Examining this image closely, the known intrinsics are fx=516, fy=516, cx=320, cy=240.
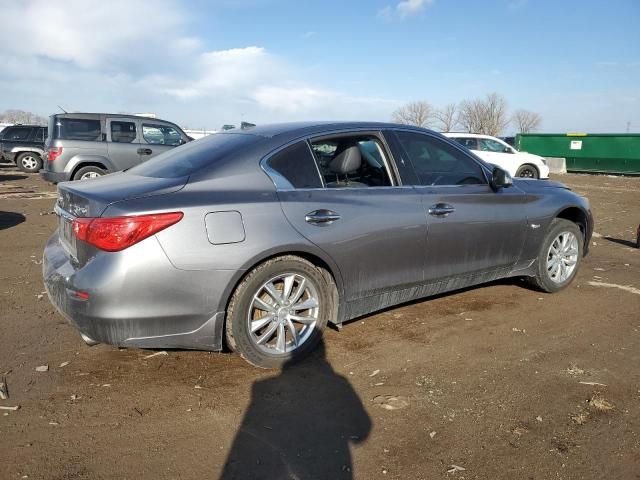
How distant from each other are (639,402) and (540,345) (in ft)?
2.81

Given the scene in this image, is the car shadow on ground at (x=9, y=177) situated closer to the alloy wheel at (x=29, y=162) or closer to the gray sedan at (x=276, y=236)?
the alloy wheel at (x=29, y=162)

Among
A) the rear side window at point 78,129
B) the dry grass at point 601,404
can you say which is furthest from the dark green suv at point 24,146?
the dry grass at point 601,404

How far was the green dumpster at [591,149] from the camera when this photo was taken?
22.1 metres

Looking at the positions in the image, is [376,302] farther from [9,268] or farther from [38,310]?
[9,268]

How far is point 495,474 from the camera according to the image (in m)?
2.38

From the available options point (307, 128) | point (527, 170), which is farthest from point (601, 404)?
point (527, 170)

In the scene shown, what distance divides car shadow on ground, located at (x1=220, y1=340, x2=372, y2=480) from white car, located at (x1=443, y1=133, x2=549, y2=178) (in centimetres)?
1501

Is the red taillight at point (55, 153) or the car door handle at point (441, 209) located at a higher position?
the red taillight at point (55, 153)

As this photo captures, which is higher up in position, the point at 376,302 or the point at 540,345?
the point at 376,302

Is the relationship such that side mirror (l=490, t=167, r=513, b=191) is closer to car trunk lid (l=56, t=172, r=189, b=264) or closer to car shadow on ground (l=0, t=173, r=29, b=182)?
car trunk lid (l=56, t=172, r=189, b=264)

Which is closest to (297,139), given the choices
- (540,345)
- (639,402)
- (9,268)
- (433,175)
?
(433,175)

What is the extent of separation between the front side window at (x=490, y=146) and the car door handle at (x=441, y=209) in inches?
552

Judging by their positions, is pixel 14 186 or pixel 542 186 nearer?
pixel 542 186

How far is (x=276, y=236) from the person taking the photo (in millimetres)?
3184
